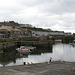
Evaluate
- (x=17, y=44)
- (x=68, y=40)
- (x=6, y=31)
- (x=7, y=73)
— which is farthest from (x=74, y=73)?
(x=68, y=40)

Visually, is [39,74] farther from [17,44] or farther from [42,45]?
[42,45]

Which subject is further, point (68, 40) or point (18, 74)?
point (68, 40)

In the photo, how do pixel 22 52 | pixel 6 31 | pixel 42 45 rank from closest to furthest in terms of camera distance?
1. pixel 22 52
2. pixel 42 45
3. pixel 6 31

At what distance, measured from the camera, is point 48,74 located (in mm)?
17516

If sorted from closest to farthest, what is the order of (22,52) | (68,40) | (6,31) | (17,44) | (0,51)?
1. (0,51)
2. (22,52)
3. (17,44)
4. (6,31)
5. (68,40)

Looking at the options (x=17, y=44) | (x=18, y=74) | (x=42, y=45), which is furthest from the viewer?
(x=42, y=45)

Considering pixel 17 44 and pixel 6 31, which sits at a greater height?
pixel 6 31

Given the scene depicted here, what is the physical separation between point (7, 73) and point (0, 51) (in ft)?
102

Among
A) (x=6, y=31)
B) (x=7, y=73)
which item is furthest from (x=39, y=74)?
(x=6, y=31)

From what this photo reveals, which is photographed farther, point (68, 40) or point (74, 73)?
point (68, 40)

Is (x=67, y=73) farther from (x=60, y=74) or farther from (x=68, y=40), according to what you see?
(x=68, y=40)

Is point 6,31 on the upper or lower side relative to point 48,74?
upper

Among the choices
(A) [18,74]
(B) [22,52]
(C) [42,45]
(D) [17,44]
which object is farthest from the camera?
(C) [42,45]

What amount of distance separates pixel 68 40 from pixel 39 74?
112205 mm
